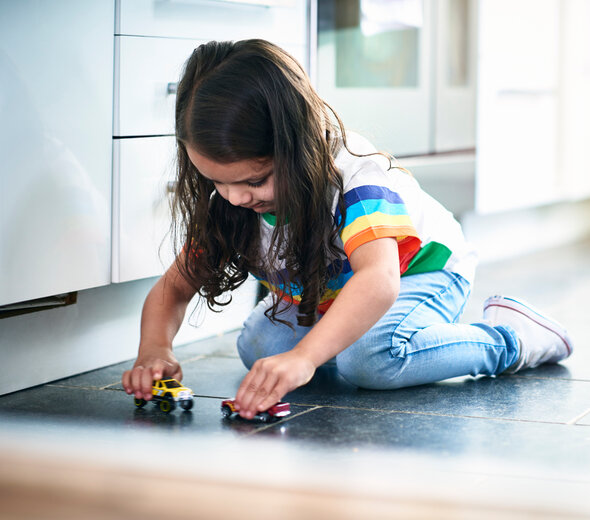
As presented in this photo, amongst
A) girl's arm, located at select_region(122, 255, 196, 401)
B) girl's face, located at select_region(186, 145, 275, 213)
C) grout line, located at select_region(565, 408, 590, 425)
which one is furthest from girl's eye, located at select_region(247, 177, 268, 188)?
grout line, located at select_region(565, 408, 590, 425)

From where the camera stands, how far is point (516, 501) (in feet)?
2.84

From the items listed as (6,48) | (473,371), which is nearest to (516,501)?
(473,371)

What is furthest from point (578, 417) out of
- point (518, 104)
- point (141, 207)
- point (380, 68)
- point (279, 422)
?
point (518, 104)

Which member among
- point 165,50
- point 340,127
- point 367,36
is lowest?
point 340,127

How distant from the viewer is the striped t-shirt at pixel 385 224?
3.87 ft

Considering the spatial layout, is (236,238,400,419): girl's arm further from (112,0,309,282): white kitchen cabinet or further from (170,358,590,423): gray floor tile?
(112,0,309,282): white kitchen cabinet

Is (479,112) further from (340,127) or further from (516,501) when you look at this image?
(516,501)

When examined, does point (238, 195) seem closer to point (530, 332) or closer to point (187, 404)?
point (187, 404)

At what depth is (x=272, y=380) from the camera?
42.7 inches

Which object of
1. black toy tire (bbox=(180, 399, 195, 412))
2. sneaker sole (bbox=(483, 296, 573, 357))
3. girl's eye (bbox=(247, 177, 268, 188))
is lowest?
black toy tire (bbox=(180, 399, 195, 412))

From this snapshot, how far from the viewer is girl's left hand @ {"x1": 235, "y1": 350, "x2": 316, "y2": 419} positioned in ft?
3.53

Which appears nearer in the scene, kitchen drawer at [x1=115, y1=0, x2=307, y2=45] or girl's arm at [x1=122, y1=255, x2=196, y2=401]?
girl's arm at [x1=122, y1=255, x2=196, y2=401]

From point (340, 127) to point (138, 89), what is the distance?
0.40 m

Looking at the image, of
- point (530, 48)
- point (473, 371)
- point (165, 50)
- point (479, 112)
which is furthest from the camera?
point (530, 48)
